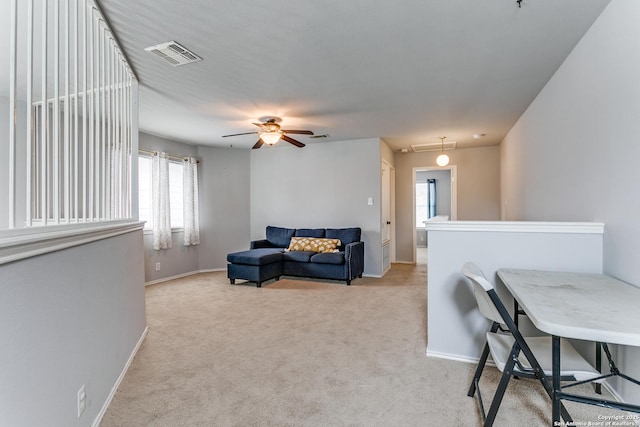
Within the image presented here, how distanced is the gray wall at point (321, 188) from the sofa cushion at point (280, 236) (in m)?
0.27

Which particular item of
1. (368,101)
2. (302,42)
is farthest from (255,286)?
(302,42)

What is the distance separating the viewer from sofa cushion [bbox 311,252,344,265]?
4.70 meters

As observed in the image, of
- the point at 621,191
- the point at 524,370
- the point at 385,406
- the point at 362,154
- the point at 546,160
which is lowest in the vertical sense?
the point at 385,406

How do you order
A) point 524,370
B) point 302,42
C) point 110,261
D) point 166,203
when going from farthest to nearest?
point 166,203
point 302,42
point 110,261
point 524,370

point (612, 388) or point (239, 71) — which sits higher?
point (239, 71)

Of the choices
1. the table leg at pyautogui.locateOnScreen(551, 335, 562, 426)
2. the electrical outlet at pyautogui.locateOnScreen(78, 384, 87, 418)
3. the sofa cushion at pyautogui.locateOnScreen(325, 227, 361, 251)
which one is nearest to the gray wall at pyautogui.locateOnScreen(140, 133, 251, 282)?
the sofa cushion at pyautogui.locateOnScreen(325, 227, 361, 251)

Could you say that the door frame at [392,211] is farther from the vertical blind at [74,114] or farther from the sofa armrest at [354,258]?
the vertical blind at [74,114]

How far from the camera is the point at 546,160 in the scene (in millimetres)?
3088

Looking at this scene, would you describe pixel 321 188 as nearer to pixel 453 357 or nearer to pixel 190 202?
pixel 190 202

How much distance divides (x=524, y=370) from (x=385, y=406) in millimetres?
790

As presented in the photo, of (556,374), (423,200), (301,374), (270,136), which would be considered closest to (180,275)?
(270,136)

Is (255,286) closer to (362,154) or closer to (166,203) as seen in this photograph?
(166,203)

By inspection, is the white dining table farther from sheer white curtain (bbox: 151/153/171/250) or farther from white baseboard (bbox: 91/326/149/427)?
sheer white curtain (bbox: 151/153/171/250)

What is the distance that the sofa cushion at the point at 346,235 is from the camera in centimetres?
520
